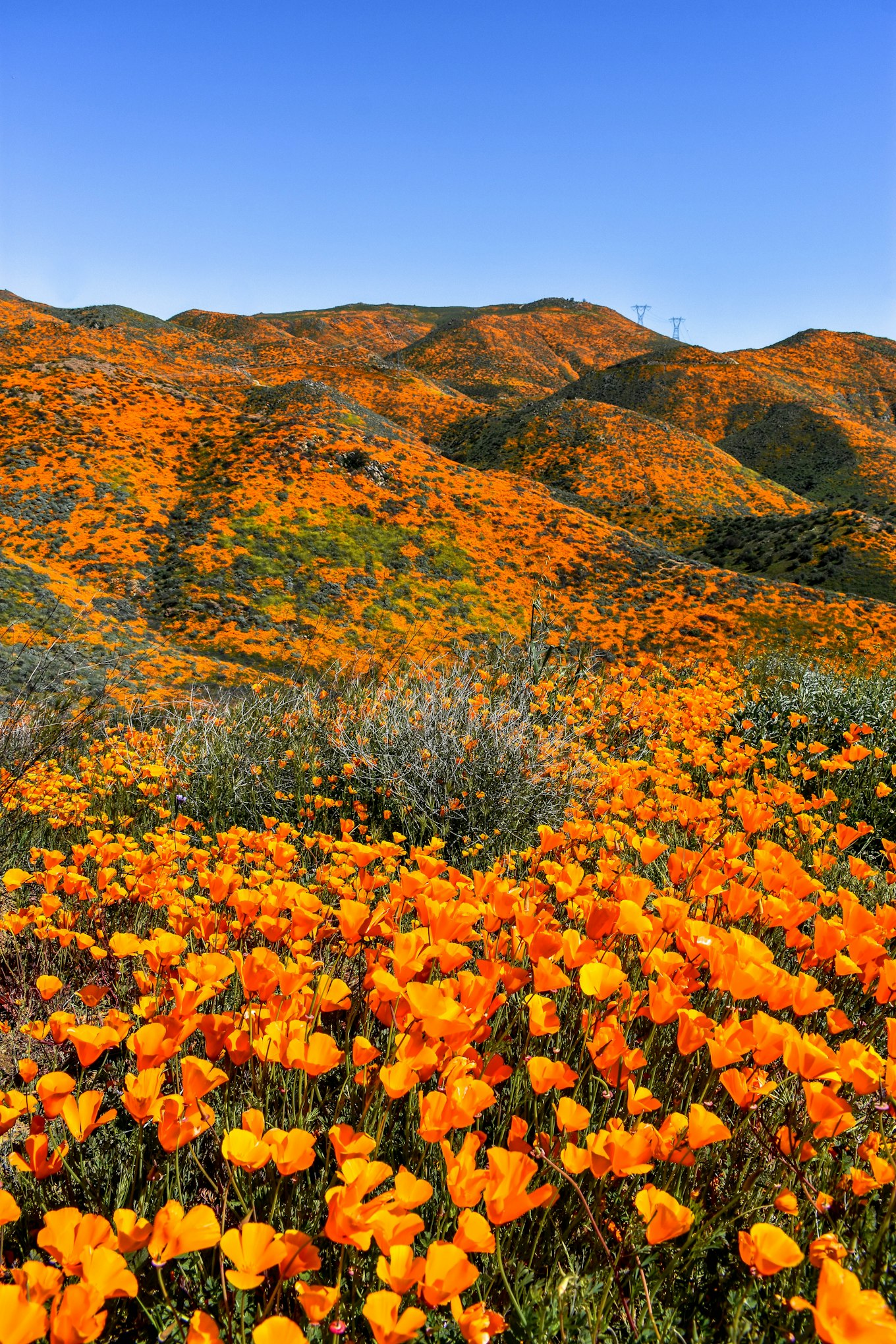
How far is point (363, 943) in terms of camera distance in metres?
2.07

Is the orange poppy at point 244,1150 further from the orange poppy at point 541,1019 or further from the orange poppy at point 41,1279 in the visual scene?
the orange poppy at point 541,1019

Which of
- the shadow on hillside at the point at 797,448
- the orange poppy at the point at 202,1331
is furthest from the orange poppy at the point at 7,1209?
the shadow on hillside at the point at 797,448

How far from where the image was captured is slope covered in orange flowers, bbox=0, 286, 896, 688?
40.7ft

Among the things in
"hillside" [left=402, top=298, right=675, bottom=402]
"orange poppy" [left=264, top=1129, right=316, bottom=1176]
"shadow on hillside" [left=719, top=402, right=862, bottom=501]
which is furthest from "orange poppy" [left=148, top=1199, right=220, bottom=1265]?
"hillside" [left=402, top=298, right=675, bottom=402]

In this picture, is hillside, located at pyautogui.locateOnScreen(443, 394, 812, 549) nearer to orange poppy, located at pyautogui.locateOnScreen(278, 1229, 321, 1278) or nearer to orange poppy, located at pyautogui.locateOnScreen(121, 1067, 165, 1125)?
orange poppy, located at pyautogui.locateOnScreen(121, 1067, 165, 1125)

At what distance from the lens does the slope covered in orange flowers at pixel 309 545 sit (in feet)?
40.7

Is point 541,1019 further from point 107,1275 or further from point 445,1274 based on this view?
point 107,1275

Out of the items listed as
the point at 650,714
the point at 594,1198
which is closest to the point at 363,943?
the point at 594,1198

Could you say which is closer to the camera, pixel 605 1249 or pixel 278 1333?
pixel 278 1333

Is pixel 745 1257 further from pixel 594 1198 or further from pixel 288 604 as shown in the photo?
pixel 288 604

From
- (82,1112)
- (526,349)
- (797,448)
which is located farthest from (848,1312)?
(526,349)

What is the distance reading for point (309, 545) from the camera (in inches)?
611

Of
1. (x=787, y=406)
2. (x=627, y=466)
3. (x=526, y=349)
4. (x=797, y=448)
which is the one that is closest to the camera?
(x=627, y=466)

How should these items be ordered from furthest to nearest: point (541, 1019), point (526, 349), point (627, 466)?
point (526, 349), point (627, 466), point (541, 1019)
